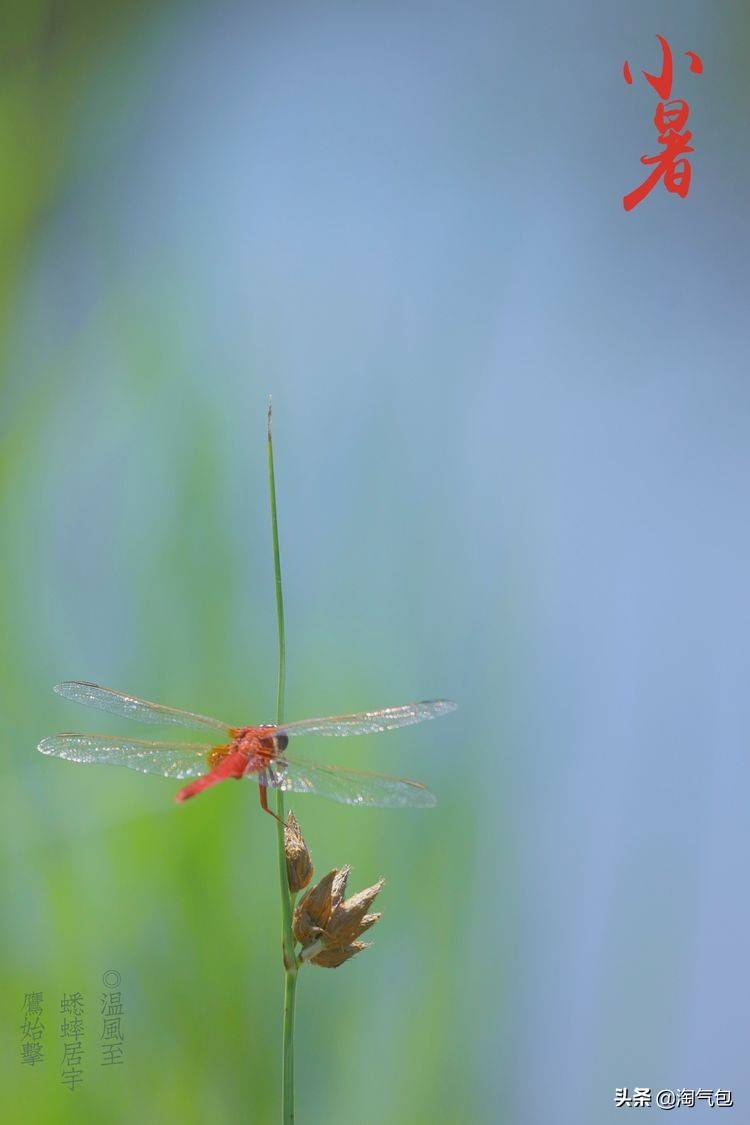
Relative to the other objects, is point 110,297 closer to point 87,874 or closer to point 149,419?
point 149,419

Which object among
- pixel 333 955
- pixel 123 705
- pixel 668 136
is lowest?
pixel 333 955

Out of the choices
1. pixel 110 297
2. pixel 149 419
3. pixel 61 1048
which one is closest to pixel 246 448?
pixel 149 419

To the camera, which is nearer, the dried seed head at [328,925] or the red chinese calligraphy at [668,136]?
the dried seed head at [328,925]

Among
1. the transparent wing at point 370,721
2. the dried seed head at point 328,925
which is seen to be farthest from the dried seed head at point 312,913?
the transparent wing at point 370,721

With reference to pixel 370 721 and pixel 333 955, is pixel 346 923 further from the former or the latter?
pixel 370 721

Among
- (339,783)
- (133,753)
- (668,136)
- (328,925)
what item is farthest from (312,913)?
(668,136)

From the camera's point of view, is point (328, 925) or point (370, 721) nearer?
point (328, 925)

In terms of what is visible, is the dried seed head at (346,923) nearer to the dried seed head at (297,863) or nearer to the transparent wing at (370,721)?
the dried seed head at (297,863)
